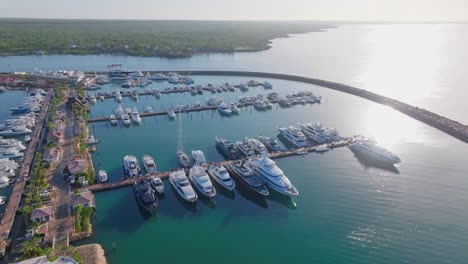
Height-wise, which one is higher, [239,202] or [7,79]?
[7,79]

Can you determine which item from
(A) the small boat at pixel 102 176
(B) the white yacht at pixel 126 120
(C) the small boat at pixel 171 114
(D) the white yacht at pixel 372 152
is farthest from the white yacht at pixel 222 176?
(C) the small boat at pixel 171 114

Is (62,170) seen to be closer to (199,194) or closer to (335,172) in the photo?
(199,194)

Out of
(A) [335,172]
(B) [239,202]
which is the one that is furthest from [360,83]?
(B) [239,202]

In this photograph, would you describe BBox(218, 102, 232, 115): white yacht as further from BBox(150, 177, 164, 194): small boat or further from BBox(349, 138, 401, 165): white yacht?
BBox(150, 177, 164, 194): small boat

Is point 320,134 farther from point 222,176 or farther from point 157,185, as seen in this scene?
point 157,185

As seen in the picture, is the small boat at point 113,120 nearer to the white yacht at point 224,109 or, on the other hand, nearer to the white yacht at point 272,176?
the white yacht at point 224,109

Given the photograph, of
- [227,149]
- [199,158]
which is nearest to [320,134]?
[227,149]

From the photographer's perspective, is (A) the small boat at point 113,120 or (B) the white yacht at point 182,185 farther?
(A) the small boat at point 113,120

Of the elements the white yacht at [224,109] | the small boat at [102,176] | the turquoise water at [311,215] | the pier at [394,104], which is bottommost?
the turquoise water at [311,215]
